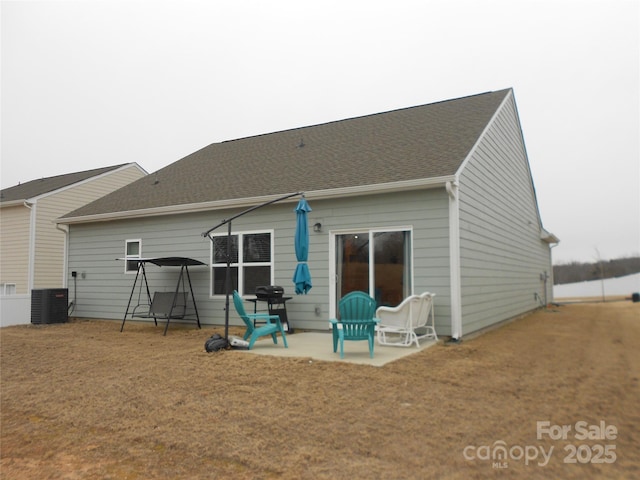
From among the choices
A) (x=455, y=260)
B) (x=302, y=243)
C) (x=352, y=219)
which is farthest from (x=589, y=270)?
(x=302, y=243)

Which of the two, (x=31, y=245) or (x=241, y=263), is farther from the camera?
(x=31, y=245)

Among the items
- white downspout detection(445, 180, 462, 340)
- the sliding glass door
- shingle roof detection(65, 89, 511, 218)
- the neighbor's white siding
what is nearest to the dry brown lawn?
white downspout detection(445, 180, 462, 340)

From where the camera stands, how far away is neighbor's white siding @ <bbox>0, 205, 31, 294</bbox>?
16.2 m

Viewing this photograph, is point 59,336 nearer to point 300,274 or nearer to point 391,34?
point 300,274

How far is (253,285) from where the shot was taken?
33.7 ft

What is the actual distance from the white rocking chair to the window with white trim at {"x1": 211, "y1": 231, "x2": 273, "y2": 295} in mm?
3280

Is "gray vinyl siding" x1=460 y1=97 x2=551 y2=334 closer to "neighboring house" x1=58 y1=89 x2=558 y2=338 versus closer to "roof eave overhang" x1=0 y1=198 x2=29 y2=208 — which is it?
"neighboring house" x1=58 y1=89 x2=558 y2=338

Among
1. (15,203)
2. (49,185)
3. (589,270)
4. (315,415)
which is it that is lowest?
(315,415)

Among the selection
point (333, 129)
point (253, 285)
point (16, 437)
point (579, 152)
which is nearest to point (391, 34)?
point (333, 129)

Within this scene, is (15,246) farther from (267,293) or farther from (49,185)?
(267,293)

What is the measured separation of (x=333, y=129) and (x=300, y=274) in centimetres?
714

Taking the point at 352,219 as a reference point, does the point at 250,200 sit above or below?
above

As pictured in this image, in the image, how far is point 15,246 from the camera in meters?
16.6

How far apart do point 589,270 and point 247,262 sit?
111 ft
